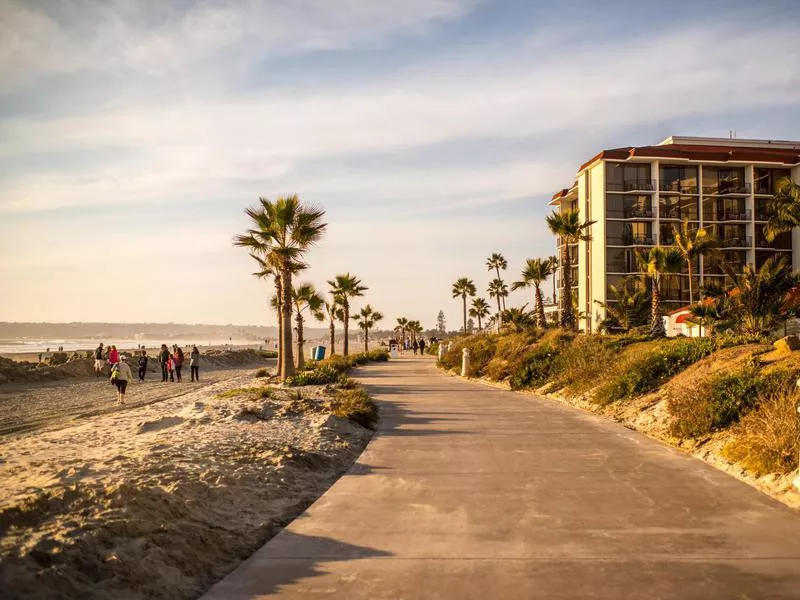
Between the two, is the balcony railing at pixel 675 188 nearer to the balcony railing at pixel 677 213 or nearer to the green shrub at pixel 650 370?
the balcony railing at pixel 677 213

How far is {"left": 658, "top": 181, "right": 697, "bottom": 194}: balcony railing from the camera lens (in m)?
52.1

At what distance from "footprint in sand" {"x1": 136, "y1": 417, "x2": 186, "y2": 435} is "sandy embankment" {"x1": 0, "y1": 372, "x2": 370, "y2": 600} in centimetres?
5

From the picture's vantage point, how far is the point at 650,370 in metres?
14.0

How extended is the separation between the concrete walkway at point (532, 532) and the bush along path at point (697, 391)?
42 centimetres

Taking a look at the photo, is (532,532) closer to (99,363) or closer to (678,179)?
(99,363)

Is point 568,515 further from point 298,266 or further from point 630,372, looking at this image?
point 298,266

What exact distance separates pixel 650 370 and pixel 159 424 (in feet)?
34.0

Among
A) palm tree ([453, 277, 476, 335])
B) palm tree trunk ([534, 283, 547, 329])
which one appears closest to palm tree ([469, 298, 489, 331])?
palm tree ([453, 277, 476, 335])

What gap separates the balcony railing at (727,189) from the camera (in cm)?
5309

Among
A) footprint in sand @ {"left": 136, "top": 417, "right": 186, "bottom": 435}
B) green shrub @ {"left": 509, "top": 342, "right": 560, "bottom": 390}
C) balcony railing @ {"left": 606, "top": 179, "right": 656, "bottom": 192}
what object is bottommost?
footprint in sand @ {"left": 136, "top": 417, "right": 186, "bottom": 435}

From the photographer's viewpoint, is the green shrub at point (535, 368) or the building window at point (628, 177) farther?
the building window at point (628, 177)

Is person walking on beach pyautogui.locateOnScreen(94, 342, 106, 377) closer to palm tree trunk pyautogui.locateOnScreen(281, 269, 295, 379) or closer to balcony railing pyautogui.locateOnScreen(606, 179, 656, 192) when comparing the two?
palm tree trunk pyautogui.locateOnScreen(281, 269, 295, 379)

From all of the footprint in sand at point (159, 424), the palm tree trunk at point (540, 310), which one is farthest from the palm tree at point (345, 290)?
the footprint in sand at point (159, 424)

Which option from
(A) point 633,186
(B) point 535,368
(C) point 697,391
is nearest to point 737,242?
(A) point 633,186
